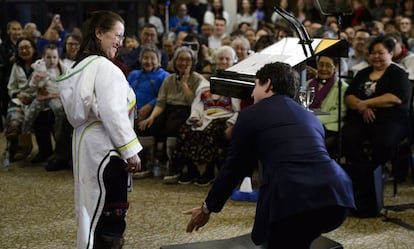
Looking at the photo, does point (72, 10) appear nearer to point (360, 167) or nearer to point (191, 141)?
point (191, 141)

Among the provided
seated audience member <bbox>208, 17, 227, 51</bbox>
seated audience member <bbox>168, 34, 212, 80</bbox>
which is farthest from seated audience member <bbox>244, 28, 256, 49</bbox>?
seated audience member <bbox>168, 34, 212, 80</bbox>

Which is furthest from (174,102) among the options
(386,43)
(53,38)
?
(53,38)

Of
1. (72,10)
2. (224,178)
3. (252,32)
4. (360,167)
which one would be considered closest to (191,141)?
(360,167)

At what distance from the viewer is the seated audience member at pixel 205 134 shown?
4984 millimetres

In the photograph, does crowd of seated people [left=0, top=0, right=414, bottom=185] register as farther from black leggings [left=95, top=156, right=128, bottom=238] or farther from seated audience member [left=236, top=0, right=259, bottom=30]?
seated audience member [left=236, top=0, right=259, bottom=30]

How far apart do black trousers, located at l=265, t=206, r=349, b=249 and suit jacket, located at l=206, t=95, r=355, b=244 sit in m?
0.04

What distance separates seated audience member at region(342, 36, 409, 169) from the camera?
452 cm

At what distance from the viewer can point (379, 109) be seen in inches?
183

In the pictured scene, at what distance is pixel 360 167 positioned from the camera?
4.25m

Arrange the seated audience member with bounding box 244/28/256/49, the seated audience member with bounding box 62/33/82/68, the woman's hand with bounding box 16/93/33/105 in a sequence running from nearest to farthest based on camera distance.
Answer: the woman's hand with bounding box 16/93/33/105
the seated audience member with bounding box 62/33/82/68
the seated audience member with bounding box 244/28/256/49

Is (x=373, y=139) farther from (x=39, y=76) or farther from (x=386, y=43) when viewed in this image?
(x=39, y=76)

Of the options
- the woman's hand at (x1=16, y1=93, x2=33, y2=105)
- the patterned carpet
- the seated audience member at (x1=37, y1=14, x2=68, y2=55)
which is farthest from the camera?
the seated audience member at (x1=37, y1=14, x2=68, y2=55)

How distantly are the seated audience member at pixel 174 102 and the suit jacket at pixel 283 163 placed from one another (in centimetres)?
271

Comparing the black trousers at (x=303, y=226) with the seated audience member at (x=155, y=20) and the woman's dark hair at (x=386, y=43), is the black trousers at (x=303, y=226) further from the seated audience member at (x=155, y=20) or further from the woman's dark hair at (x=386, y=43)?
the seated audience member at (x=155, y=20)
